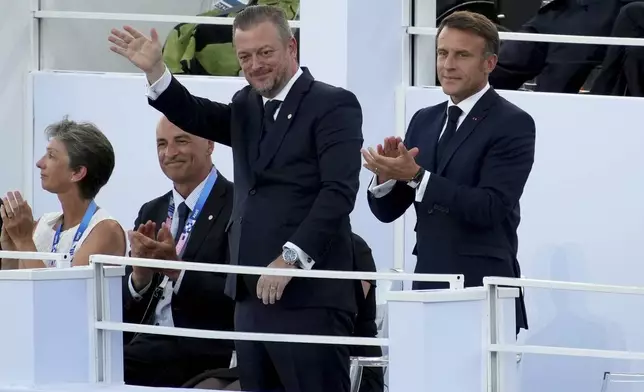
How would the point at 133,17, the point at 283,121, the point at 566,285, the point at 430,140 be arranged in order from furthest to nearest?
the point at 133,17 → the point at 430,140 → the point at 283,121 → the point at 566,285

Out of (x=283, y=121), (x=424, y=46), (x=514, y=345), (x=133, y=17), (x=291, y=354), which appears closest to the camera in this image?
(x=514, y=345)

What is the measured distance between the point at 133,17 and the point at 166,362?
2558mm

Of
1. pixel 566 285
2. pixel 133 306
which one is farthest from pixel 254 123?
pixel 566 285

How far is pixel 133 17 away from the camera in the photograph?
287 inches

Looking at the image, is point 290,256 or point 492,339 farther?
Answer: point 290,256

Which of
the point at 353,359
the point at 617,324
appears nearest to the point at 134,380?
the point at 353,359

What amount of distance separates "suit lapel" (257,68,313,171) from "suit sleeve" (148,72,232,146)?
21cm

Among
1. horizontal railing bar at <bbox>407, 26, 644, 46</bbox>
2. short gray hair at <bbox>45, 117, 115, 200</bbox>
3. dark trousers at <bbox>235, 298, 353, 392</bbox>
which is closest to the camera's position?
dark trousers at <bbox>235, 298, 353, 392</bbox>

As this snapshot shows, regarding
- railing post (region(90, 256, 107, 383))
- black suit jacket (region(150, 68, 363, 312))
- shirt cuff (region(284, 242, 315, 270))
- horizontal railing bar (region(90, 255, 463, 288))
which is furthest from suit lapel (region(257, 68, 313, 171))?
Result: railing post (region(90, 256, 107, 383))

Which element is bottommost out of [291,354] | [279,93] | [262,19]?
[291,354]

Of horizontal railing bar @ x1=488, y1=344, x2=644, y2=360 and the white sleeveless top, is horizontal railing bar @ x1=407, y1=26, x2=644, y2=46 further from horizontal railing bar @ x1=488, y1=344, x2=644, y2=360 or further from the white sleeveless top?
horizontal railing bar @ x1=488, y1=344, x2=644, y2=360

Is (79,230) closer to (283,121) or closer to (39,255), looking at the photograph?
A: (39,255)

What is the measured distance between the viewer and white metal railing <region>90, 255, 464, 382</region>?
13.6 feet

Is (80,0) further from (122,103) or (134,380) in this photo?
(134,380)
